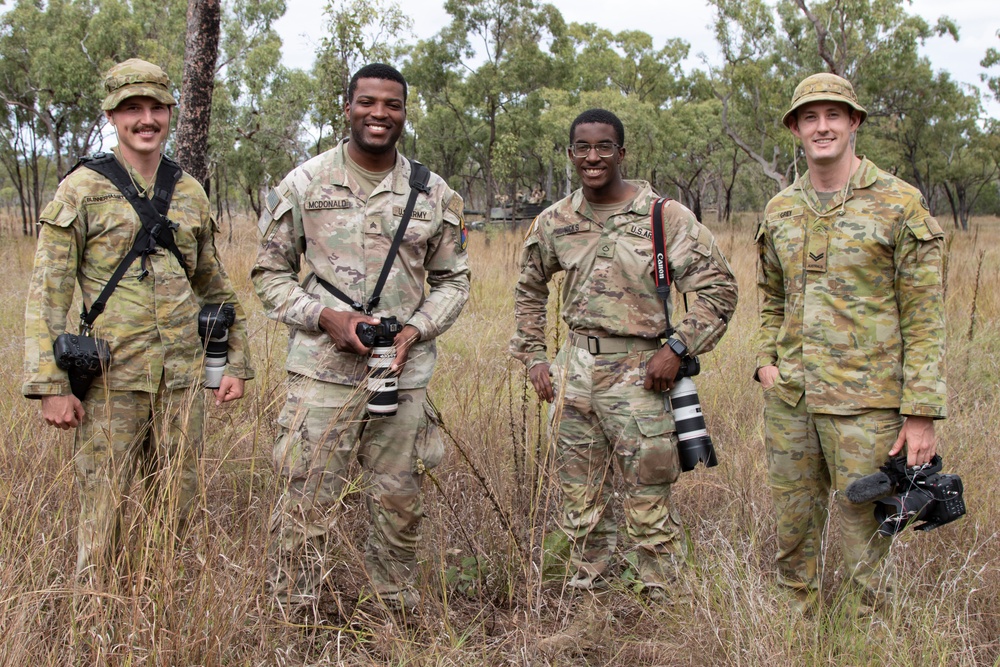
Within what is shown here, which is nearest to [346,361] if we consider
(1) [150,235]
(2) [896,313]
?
(1) [150,235]

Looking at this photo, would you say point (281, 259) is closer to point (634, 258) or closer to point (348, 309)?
point (348, 309)

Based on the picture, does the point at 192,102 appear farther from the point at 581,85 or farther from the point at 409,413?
the point at 581,85

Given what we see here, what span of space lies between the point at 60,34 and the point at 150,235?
59.9 ft

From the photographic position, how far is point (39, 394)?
2477mm

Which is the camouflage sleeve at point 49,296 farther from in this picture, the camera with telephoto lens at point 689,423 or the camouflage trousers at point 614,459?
the camera with telephoto lens at point 689,423

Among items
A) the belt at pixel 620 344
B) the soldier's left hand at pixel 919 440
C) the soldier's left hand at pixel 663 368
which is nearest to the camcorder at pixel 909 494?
the soldier's left hand at pixel 919 440

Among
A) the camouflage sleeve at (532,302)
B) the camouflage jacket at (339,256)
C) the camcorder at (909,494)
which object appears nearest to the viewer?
the camcorder at (909,494)

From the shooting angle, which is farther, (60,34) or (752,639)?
(60,34)

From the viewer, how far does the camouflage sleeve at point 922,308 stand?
2.33m

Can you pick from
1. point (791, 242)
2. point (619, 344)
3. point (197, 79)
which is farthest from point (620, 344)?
point (197, 79)

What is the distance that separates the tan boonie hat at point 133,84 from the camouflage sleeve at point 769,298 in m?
2.15

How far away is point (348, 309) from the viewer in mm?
2721

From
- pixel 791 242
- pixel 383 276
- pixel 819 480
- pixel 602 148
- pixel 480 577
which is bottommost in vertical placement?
pixel 480 577

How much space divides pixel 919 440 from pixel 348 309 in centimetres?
187
